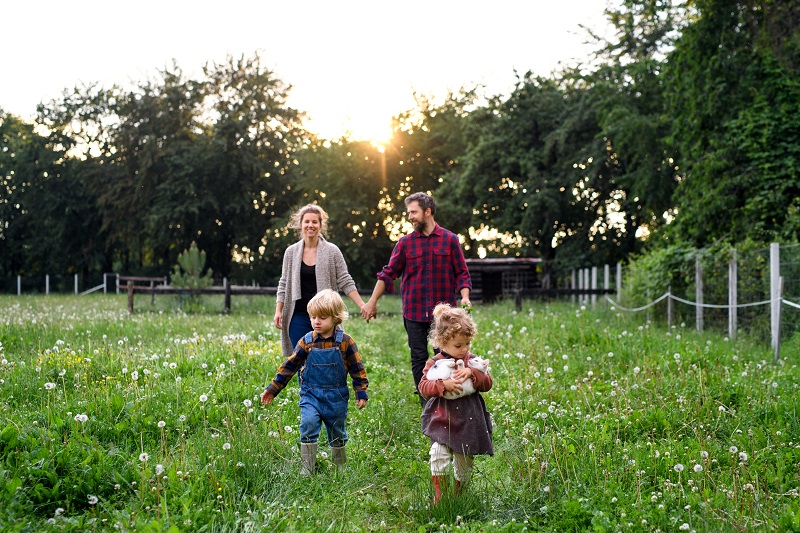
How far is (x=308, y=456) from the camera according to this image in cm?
517

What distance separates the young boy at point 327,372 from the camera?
17.4ft

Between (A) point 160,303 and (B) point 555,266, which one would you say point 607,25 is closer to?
(B) point 555,266

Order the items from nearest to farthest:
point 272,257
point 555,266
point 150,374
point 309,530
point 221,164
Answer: point 309,530 < point 150,374 < point 555,266 < point 221,164 < point 272,257

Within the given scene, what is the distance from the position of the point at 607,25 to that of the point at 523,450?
3128cm

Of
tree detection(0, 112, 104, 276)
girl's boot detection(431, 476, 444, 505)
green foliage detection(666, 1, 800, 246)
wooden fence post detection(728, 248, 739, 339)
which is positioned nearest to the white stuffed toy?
A: girl's boot detection(431, 476, 444, 505)

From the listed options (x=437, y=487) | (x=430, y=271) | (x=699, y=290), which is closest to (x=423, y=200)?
(x=430, y=271)

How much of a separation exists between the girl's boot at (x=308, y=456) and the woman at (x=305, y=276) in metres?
1.87

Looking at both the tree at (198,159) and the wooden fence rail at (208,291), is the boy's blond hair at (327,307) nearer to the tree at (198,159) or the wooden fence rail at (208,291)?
the wooden fence rail at (208,291)

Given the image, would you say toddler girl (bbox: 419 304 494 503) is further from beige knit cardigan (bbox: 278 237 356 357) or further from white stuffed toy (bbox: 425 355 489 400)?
beige knit cardigan (bbox: 278 237 356 357)

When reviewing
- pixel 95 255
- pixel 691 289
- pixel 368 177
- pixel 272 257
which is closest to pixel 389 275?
pixel 691 289

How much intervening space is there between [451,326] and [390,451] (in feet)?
5.94

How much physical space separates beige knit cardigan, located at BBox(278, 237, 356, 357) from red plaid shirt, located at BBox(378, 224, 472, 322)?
58 centimetres

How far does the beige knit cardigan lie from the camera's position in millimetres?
7027

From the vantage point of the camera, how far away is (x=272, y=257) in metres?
49.8
